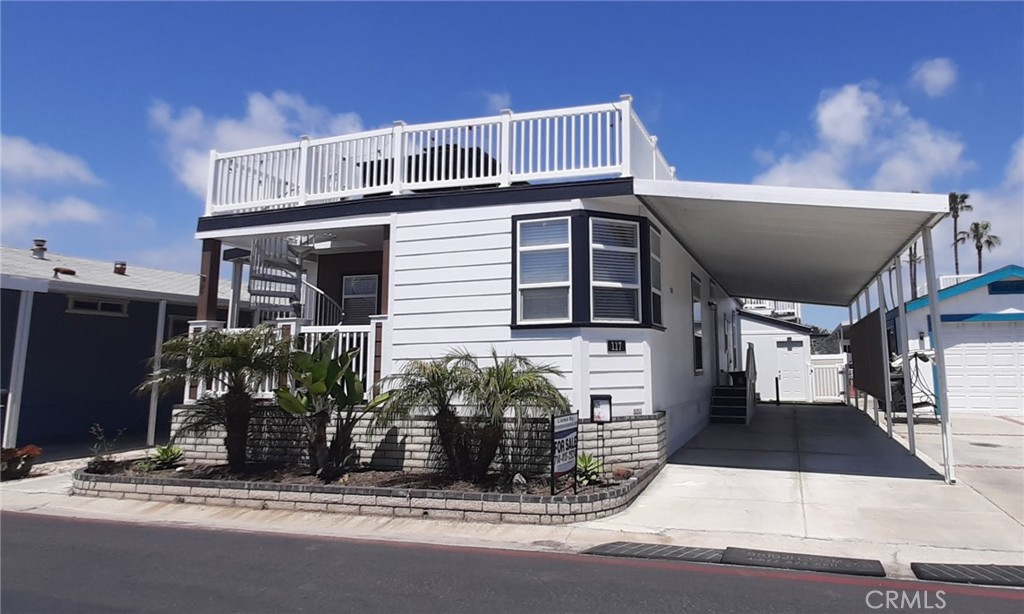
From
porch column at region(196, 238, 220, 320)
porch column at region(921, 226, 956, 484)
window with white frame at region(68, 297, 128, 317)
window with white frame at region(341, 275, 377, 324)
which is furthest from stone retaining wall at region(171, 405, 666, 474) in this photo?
window with white frame at region(68, 297, 128, 317)

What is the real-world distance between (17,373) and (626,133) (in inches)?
430

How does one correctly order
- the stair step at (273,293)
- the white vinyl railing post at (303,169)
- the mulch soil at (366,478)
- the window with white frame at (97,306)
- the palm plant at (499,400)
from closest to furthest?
the palm plant at (499,400)
the mulch soil at (366,478)
the white vinyl railing post at (303,169)
the stair step at (273,293)
the window with white frame at (97,306)

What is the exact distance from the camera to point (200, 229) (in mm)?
11234

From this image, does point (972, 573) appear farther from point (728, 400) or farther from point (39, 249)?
point (39, 249)

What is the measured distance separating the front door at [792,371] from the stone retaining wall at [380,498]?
1473 centimetres

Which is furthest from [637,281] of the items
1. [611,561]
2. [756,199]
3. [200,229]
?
[200,229]

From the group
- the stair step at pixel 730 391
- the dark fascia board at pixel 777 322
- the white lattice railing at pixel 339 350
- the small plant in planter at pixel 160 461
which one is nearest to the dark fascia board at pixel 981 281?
the dark fascia board at pixel 777 322

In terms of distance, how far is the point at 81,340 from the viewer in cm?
1369

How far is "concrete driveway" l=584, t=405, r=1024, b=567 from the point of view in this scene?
5957 mm

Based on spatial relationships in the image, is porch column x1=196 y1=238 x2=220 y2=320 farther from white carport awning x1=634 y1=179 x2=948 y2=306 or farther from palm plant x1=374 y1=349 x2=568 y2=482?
white carport awning x1=634 y1=179 x2=948 y2=306

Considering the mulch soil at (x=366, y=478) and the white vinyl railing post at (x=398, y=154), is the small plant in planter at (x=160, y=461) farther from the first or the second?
the white vinyl railing post at (x=398, y=154)

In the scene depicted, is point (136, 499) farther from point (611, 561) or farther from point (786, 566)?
point (786, 566)

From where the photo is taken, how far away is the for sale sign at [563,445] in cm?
685

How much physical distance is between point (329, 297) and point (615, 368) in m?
7.00
